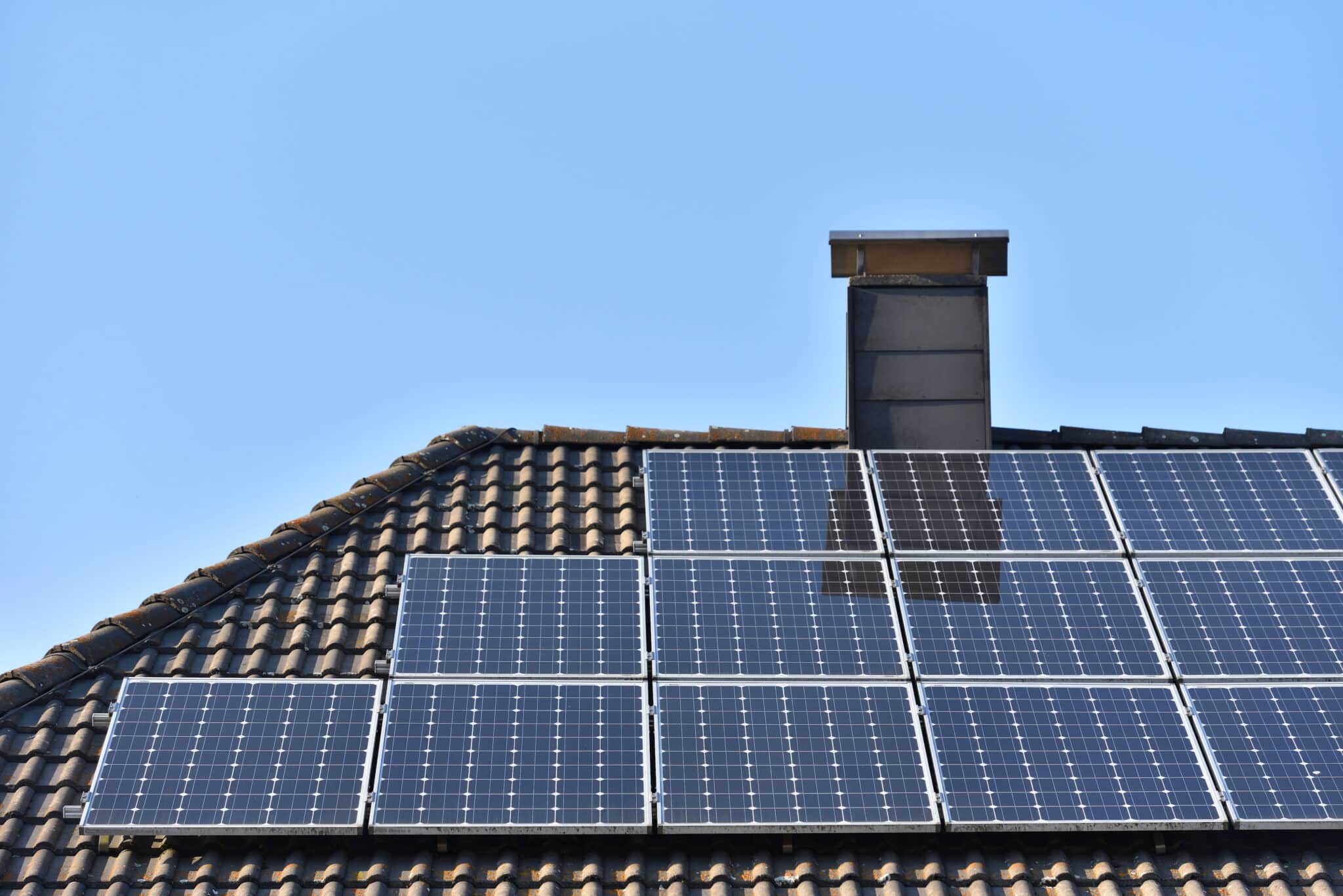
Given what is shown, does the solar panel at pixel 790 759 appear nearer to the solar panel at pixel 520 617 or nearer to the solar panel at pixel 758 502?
the solar panel at pixel 520 617

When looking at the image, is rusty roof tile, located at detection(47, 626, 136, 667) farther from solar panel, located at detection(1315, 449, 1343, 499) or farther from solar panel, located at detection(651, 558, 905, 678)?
solar panel, located at detection(1315, 449, 1343, 499)

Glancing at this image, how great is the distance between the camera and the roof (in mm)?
11828

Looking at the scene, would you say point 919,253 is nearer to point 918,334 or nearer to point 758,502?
point 918,334

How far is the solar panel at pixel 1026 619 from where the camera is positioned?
13.3 meters

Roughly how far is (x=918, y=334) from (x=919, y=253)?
87 centimetres

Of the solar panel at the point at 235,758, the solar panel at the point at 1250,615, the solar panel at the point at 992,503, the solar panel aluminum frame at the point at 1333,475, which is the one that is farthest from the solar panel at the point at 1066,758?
the solar panel at the point at 235,758

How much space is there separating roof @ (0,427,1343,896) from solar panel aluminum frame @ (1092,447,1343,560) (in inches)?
118

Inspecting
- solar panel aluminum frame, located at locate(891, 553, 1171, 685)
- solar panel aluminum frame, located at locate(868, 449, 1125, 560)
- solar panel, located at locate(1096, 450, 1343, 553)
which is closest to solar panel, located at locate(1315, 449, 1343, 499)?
solar panel, located at locate(1096, 450, 1343, 553)

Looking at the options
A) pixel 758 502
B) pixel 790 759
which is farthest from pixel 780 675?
pixel 758 502

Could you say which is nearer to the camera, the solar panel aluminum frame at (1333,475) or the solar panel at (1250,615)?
the solar panel at (1250,615)

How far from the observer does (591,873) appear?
Result: 464 inches

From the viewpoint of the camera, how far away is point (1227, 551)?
14570mm

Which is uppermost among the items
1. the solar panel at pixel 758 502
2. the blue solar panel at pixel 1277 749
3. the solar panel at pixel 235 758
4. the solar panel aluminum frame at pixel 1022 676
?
the solar panel at pixel 758 502

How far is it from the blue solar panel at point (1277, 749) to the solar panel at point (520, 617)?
15.4ft
